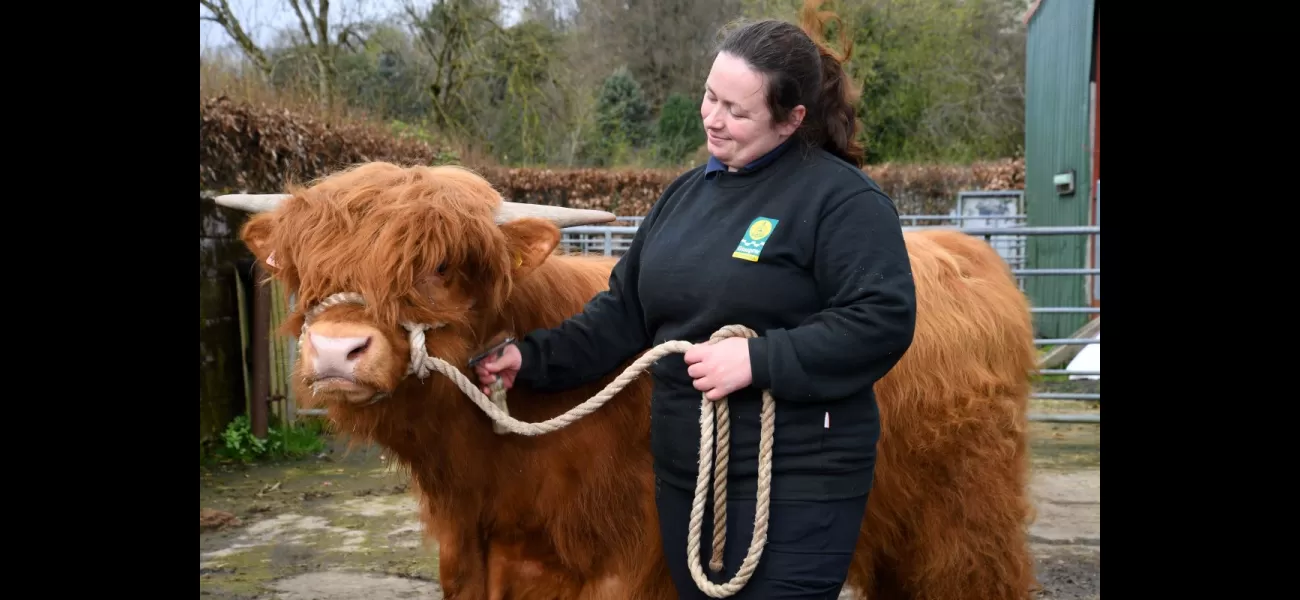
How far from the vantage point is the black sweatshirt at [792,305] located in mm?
2168

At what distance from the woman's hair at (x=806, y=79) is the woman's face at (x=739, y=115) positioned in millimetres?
19

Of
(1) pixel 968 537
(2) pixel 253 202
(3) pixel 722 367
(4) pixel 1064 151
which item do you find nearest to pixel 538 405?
(3) pixel 722 367

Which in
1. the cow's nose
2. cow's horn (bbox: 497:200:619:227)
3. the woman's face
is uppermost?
the woman's face

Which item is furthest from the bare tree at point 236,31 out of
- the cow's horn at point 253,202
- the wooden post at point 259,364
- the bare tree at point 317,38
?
the cow's horn at point 253,202

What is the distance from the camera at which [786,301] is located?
2.27m

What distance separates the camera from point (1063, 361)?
11.0 m

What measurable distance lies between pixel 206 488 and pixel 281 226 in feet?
15.2

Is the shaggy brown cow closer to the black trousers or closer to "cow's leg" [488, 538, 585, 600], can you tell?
"cow's leg" [488, 538, 585, 600]

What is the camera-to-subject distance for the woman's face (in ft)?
7.39

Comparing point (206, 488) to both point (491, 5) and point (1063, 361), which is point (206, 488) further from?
point (491, 5)

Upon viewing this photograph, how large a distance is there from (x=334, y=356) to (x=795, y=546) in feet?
3.34

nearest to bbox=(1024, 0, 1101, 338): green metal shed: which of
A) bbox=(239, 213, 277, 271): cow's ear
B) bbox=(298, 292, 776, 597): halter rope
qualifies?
bbox=(298, 292, 776, 597): halter rope

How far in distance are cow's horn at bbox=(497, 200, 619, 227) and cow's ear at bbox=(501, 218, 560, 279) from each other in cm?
4
